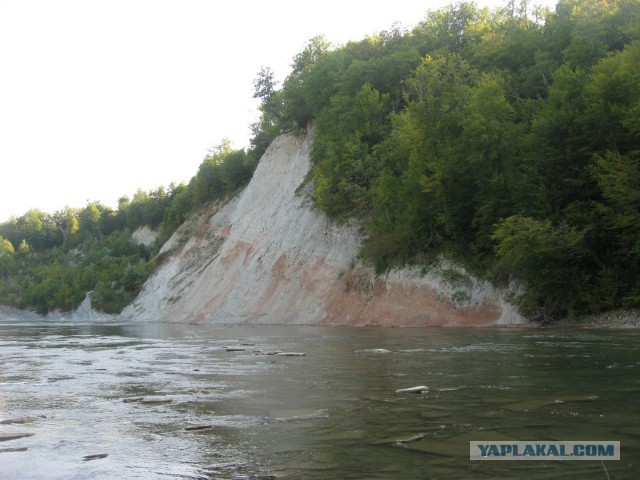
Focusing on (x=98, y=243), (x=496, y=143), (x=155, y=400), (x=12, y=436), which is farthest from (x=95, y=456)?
(x=98, y=243)

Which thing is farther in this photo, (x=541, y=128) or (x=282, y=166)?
(x=282, y=166)

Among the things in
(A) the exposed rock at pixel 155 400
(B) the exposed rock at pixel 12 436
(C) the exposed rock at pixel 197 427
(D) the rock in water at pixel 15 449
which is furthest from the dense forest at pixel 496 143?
(D) the rock in water at pixel 15 449

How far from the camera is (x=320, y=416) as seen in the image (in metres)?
8.27

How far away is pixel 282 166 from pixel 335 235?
16.6 meters

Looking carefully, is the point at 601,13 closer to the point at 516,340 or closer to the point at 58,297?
the point at 516,340

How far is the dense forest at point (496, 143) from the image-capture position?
2830 cm

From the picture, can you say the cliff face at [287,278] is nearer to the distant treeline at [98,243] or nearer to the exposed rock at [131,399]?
the distant treeline at [98,243]

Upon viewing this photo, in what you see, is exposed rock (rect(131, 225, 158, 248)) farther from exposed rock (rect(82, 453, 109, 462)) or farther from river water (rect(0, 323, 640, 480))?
exposed rock (rect(82, 453, 109, 462))

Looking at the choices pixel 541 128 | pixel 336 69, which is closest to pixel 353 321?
pixel 541 128

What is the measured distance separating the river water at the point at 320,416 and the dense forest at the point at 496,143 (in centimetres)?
1444

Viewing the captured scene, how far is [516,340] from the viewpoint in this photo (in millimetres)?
21062

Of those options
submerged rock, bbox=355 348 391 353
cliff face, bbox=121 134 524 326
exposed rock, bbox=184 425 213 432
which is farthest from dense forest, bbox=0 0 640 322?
exposed rock, bbox=184 425 213 432

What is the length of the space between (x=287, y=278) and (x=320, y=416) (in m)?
40.8

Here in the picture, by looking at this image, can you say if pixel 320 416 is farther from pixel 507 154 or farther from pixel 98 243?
pixel 98 243
